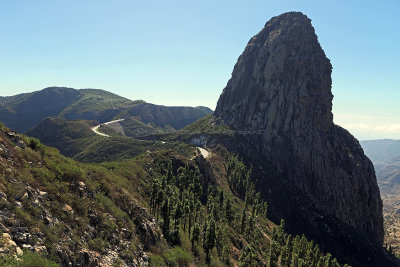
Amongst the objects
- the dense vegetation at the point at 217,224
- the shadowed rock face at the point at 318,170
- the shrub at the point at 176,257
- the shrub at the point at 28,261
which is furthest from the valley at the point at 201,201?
the shadowed rock face at the point at 318,170

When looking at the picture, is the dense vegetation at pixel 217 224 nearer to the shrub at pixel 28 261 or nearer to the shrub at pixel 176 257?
the shrub at pixel 176 257

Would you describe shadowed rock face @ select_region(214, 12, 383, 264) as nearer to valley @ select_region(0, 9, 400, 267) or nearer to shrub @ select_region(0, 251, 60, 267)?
valley @ select_region(0, 9, 400, 267)

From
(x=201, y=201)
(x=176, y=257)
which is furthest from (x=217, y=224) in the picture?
(x=176, y=257)

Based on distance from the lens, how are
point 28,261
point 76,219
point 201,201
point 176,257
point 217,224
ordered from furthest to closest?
point 201,201 < point 217,224 < point 176,257 < point 76,219 < point 28,261

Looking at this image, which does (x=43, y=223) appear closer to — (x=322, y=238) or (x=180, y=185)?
(x=180, y=185)

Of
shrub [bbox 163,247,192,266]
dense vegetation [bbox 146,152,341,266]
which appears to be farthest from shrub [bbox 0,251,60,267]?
dense vegetation [bbox 146,152,341,266]

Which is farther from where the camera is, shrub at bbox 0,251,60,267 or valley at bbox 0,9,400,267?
valley at bbox 0,9,400,267

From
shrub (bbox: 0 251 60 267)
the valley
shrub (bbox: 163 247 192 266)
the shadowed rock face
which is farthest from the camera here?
the shadowed rock face

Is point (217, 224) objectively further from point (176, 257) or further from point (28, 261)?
point (28, 261)

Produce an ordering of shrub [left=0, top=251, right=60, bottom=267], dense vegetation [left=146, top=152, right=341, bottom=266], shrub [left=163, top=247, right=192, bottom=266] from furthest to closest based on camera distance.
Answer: dense vegetation [left=146, top=152, right=341, bottom=266]
shrub [left=163, top=247, right=192, bottom=266]
shrub [left=0, top=251, right=60, bottom=267]

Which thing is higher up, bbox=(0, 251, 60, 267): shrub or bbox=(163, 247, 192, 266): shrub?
bbox=(0, 251, 60, 267): shrub

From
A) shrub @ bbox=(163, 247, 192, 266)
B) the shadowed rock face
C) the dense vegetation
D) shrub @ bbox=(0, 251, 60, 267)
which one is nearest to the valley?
shrub @ bbox=(0, 251, 60, 267)

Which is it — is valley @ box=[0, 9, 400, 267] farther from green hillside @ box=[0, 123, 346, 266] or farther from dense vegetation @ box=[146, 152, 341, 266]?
dense vegetation @ box=[146, 152, 341, 266]

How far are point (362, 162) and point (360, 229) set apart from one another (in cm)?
5144
